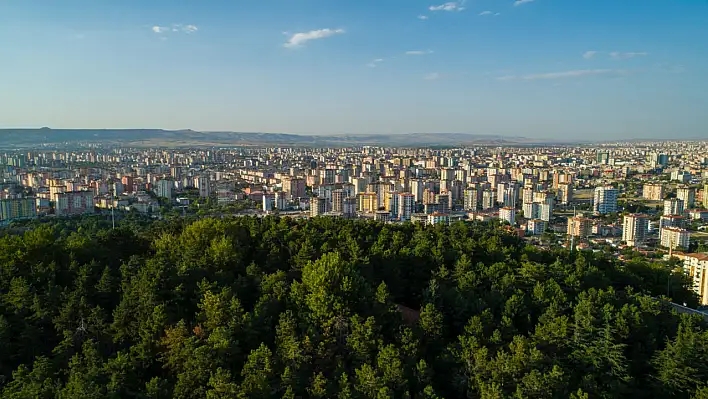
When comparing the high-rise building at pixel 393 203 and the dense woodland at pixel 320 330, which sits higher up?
the dense woodland at pixel 320 330

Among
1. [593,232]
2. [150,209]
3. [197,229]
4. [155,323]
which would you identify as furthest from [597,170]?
[155,323]

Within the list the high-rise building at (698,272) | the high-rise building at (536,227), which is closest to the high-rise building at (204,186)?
the high-rise building at (536,227)

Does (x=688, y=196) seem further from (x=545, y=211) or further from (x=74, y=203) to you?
(x=74, y=203)

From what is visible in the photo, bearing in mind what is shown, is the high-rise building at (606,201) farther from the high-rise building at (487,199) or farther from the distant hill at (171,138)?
the distant hill at (171,138)

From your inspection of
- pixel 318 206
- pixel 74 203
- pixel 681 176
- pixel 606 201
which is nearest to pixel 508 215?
pixel 606 201

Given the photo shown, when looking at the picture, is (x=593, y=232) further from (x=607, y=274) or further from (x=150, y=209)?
(x=150, y=209)

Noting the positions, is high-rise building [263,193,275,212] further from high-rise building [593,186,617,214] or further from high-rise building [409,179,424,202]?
high-rise building [593,186,617,214]

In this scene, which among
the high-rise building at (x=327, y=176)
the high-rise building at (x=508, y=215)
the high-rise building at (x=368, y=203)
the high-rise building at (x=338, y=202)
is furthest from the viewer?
the high-rise building at (x=327, y=176)

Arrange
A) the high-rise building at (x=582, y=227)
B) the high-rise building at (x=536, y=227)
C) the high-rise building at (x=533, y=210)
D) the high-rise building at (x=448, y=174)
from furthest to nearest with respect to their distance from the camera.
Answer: the high-rise building at (x=448, y=174)
the high-rise building at (x=533, y=210)
the high-rise building at (x=536, y=227)
the high-rise building at (x=582, y=227)
